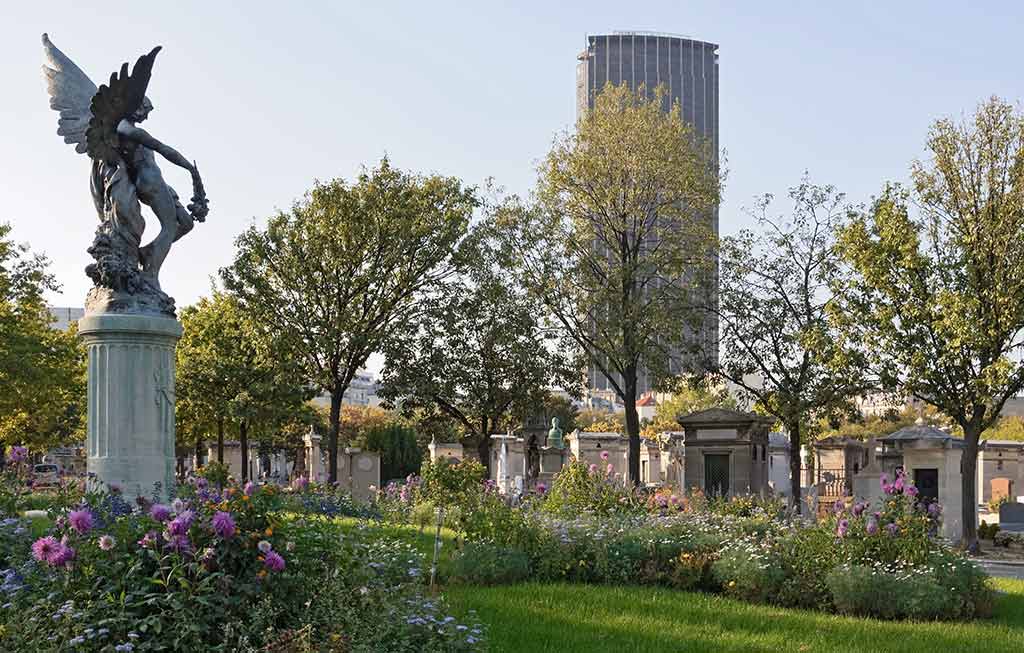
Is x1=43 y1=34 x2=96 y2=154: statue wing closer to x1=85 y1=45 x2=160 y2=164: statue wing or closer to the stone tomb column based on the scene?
x1=85 y1=45 x2=160 y2=164: statue wing

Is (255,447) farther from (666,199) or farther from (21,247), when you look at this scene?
(666,199)

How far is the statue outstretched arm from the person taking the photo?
13.5m

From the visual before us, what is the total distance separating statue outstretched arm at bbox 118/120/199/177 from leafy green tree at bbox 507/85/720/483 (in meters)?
17.3

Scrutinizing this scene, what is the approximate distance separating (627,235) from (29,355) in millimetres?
17027

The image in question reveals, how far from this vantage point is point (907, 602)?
10.8 metres

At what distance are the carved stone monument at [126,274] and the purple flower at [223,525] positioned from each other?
6.15 meters

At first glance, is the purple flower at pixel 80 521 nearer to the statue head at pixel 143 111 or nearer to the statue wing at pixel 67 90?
the statue head at pixel 143 111

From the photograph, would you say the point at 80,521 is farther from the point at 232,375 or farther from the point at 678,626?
the point at 232,375

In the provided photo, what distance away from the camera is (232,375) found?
3647 cm

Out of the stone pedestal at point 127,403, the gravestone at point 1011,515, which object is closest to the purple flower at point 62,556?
the stone pedestal at point 127,403

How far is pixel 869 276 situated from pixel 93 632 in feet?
68.1

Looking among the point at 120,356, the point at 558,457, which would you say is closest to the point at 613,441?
the point at 558,457

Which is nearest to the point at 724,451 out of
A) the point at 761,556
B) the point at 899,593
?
the point at 761,556

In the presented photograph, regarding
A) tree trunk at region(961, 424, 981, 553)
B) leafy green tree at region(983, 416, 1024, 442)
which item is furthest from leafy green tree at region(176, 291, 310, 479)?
leafy green tree at region(983, 416, 1024, 442)
